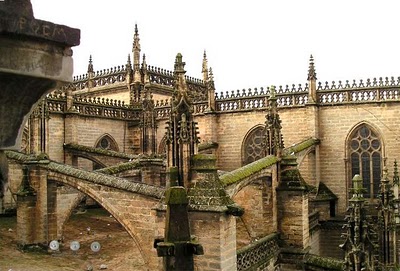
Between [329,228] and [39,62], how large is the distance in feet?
77.2

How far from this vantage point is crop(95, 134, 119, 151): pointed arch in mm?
29006

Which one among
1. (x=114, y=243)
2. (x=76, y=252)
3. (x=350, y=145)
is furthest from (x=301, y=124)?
(x=76, y=252)

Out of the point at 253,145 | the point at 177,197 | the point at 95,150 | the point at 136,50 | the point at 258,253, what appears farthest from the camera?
the point at 136,50

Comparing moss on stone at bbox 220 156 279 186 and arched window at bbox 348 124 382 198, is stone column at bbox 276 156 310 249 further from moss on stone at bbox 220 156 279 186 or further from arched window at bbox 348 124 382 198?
arched window at bbox 348 124 382 198

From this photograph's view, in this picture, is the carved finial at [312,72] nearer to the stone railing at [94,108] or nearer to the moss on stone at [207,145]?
the moss on stone at [207,145]

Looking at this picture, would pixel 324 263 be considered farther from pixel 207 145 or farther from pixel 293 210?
pixel 207 145

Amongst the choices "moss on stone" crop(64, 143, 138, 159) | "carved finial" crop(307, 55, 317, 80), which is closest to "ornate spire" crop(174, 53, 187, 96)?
"moss on stone" crop(64, 143, 138, 159)

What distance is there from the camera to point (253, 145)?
2827cm

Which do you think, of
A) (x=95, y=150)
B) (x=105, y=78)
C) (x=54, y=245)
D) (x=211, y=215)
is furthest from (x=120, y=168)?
(x=105, y=78)

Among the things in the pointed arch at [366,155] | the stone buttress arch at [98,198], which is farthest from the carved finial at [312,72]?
the stone buttress arch at [98,198]

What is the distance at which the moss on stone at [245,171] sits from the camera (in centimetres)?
1352

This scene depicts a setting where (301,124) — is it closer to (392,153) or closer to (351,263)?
(392,153)

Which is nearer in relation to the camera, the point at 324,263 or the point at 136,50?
the point at 324,263

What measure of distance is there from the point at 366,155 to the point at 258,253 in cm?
1276
